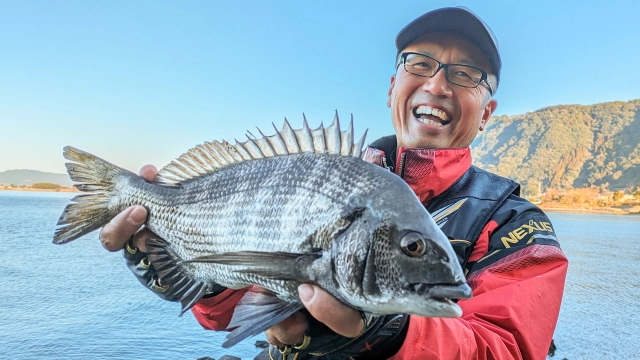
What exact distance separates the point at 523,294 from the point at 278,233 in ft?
4.50

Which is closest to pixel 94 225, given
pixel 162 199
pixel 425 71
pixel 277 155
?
pixel 162 199

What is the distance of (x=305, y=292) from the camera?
1.81 meters

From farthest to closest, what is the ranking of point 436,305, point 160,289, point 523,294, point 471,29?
point 471,29 < point 160,289 < point 523,294 < point 436,305

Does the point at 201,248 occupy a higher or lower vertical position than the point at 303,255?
lower

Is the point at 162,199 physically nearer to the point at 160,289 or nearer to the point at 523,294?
the point at 160,289

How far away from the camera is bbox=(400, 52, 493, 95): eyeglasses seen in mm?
3355

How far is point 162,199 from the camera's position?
2781 mm

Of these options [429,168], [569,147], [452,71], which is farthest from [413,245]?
[569,147]

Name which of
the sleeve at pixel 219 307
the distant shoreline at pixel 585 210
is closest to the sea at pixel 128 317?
the sleeve at pixel 219 307

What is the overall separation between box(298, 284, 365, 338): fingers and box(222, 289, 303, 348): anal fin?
15cm

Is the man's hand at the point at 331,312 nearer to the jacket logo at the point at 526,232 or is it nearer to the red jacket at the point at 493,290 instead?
the red jacket at the point at 493,290

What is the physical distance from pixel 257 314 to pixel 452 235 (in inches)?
56.1

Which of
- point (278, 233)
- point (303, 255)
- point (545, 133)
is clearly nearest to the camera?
point (303, 255)

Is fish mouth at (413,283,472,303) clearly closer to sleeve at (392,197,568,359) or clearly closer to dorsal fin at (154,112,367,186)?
sleeve at (392,197,568,359)
